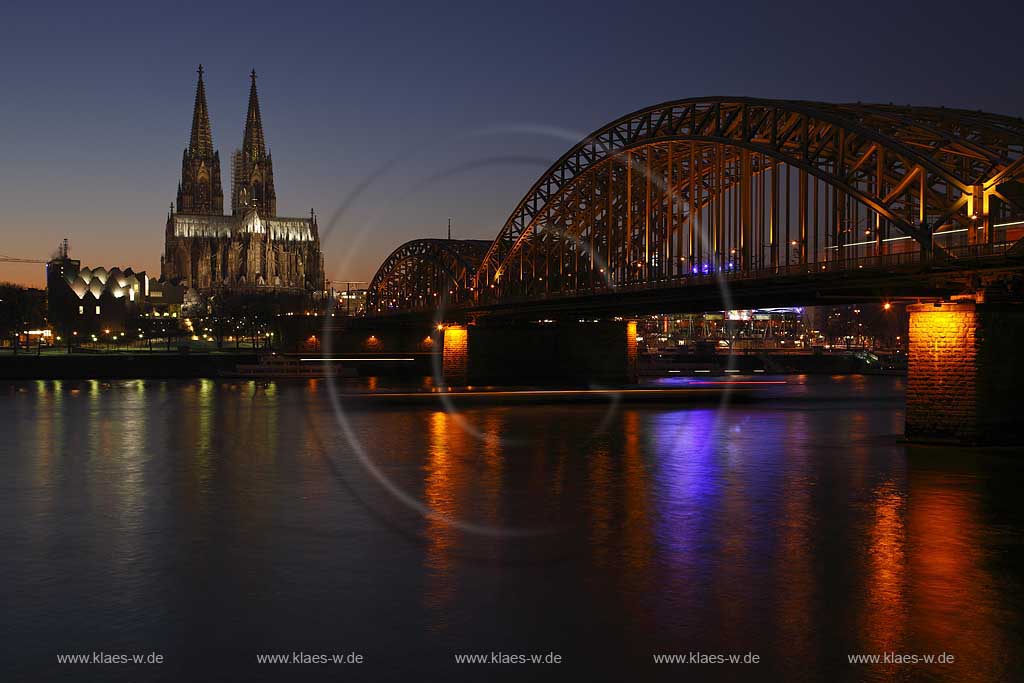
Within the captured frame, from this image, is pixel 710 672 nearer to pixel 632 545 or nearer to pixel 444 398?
pixel 632 545

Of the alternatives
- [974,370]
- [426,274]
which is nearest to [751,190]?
[974,370]

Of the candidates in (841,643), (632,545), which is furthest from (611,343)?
(841,643)

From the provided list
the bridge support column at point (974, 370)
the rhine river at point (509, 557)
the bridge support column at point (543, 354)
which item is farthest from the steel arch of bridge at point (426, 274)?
the rhine river at point (509, 557)

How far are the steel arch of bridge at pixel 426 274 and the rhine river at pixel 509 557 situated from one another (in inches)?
3147

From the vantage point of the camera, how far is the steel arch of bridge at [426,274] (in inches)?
5118

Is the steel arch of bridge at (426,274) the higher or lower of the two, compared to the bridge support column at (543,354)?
higher

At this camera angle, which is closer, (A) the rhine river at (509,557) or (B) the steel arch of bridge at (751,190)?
(A) the rhine river at (509,557)

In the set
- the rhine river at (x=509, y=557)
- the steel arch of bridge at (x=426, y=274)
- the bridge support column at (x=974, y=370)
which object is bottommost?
the rhine river at (x=509, y=557)

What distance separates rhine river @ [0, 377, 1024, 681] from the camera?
1506cm

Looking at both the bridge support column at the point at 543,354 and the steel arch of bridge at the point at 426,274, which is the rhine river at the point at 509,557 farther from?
the steel arch of bridge at the point at 426,274

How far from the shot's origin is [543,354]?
102 m

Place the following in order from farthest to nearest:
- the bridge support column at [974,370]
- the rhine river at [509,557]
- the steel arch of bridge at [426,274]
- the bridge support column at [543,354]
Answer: the steel arch of bridge at [426,274] → the bridge support column at [543,354] → the bridge support column at [974,370] → the rhine river at [509,557]

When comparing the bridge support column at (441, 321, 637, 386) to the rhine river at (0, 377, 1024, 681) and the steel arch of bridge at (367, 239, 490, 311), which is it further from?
the rhine river at (0, 377, 1024, 681)

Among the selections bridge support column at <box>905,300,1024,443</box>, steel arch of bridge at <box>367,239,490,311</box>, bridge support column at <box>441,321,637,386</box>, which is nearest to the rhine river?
bridge support column at <box>905,300,1024,443</box>
